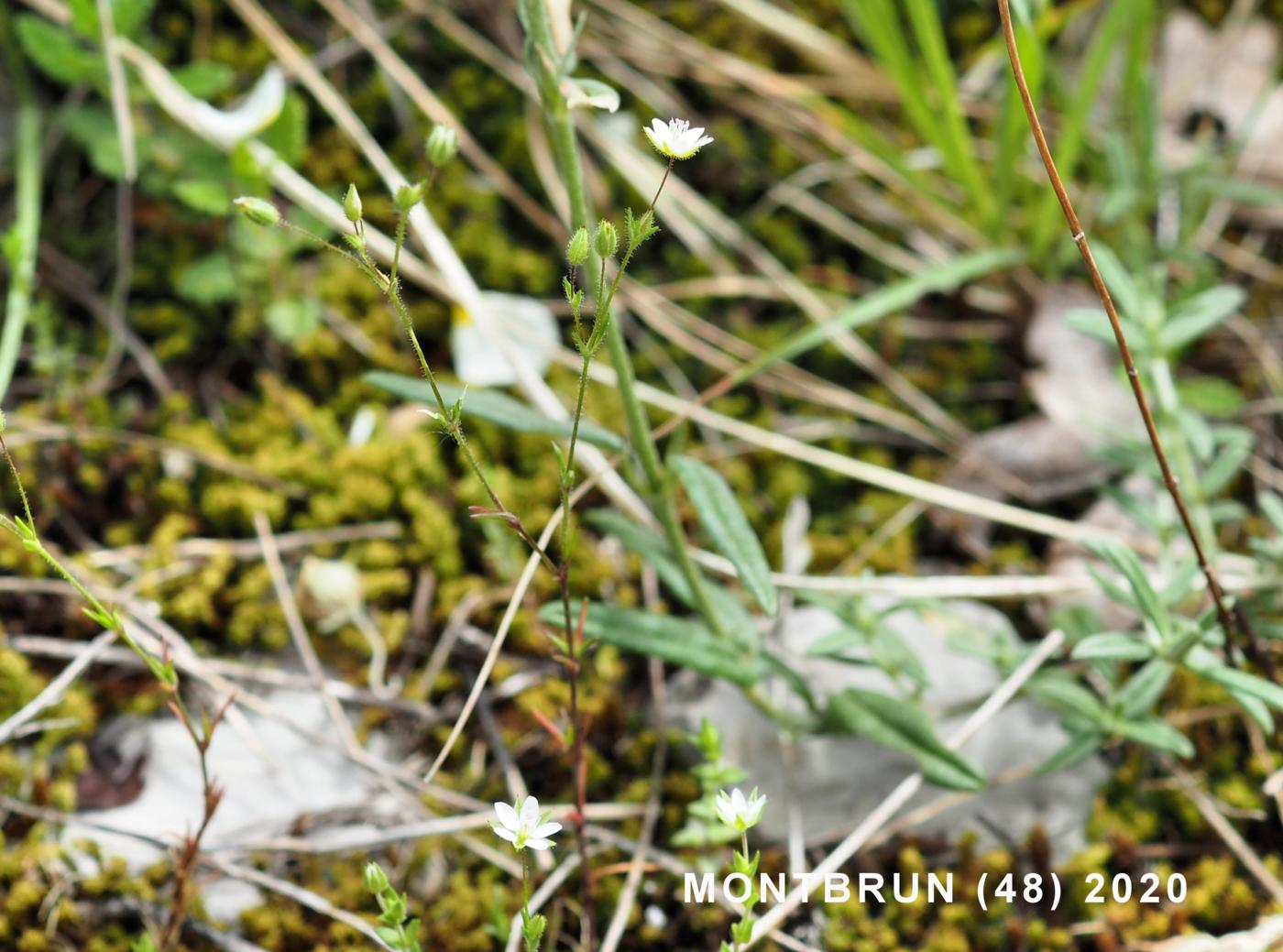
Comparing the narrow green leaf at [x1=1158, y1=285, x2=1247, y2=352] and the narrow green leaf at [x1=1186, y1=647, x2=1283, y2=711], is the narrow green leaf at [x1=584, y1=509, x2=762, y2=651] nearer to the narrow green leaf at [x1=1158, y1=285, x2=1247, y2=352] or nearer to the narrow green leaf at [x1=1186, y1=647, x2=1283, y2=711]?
the narrow green leaf at [x1=1186, y1=647, x2=1283, y2=711]

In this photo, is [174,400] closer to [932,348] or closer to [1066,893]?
[932,348]

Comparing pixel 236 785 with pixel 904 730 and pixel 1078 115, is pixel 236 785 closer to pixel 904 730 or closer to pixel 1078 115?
pixel 904 730

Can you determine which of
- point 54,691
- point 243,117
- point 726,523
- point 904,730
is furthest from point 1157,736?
point 243,117

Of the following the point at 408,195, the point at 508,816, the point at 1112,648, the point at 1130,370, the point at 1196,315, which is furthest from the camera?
the point at 1196,315

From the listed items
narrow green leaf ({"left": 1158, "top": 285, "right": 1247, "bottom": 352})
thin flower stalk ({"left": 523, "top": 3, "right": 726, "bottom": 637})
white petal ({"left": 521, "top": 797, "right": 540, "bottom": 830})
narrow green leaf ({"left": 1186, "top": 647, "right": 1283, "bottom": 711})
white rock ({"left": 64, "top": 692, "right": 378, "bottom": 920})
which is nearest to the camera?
white petal ({"left": 521, "top": 797, "right": 540, "bottom": 830})

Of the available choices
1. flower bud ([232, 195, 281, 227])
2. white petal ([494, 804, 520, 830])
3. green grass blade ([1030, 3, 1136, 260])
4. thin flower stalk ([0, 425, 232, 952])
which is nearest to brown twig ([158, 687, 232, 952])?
thin flower stalk ([0, 425, 232, 952])
